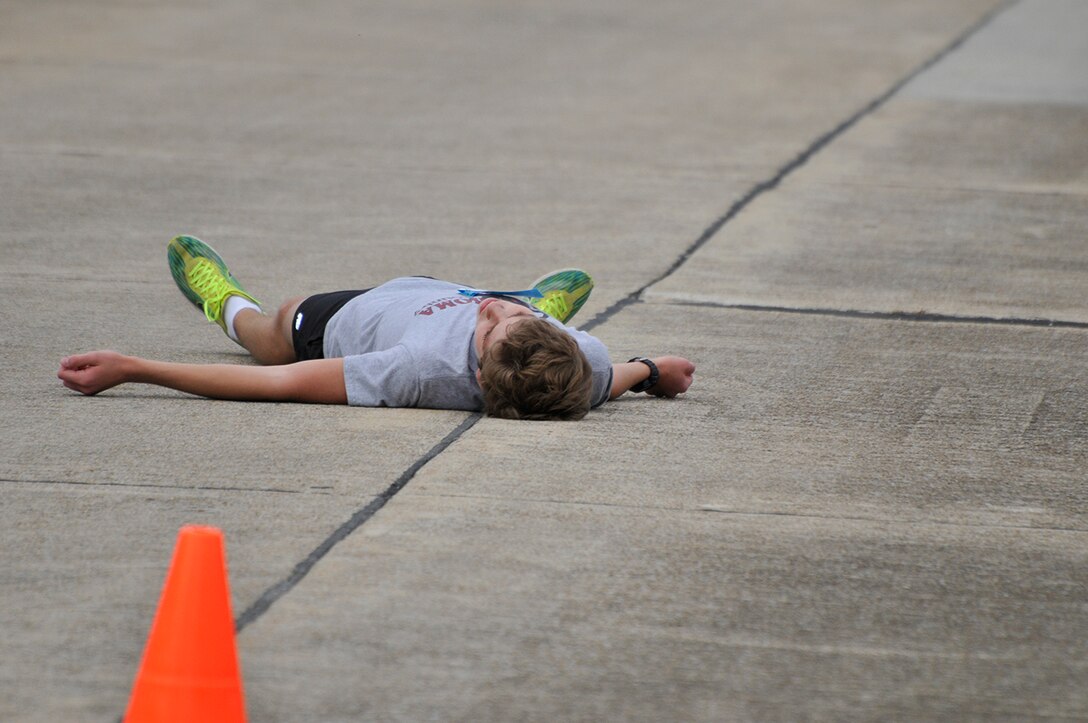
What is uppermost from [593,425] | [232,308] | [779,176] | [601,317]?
[232,308]

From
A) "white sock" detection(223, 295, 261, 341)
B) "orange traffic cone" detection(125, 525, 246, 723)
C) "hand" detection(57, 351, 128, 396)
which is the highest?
"orange traffic cone" detection(125, 525, 246, 723)

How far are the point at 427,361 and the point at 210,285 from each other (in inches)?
54.3

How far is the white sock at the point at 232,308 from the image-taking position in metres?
5.91

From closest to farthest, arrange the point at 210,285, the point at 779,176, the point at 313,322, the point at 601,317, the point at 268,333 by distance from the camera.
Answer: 1. the point at 313,322
2. the point at 268,333
3. the point at 210,285
4. the point at 601,317
5. the point at 779,176

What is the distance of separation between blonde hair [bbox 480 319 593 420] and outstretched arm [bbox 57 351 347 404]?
497 millimetres

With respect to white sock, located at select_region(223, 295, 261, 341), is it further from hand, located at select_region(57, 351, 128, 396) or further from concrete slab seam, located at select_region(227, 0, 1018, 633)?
concrete slab seam, located at select_region(227, 0, 1018, 633)

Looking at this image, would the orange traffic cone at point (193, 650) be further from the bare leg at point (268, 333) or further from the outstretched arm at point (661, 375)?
the bare leg at point (268, 333)

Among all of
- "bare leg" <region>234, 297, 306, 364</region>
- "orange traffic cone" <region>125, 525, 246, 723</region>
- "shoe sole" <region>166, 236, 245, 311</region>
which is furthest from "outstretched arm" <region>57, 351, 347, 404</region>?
"orange traffic cone" <region>125, 525, 246, 723</region>

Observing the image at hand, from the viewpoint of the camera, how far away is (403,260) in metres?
7.53

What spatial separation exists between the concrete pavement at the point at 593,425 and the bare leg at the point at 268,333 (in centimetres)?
15

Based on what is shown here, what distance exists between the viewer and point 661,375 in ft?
17.3

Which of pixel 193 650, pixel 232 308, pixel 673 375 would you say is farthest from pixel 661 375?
pixel 193 650

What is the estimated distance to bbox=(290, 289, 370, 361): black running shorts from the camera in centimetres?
554

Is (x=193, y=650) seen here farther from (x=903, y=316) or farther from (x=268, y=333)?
(x=903, y=316)
